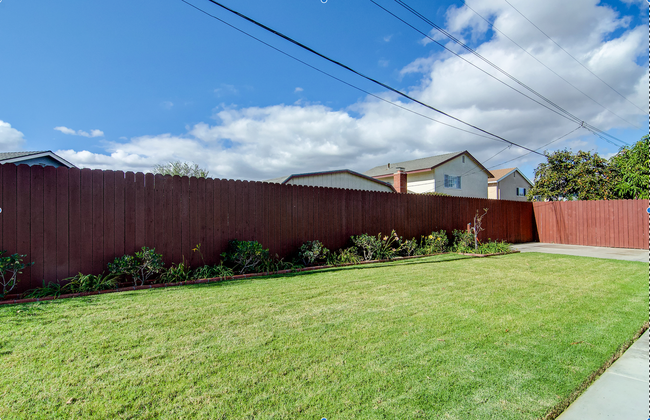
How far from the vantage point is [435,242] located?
34.9ft

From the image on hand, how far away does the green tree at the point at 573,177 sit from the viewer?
17.8m

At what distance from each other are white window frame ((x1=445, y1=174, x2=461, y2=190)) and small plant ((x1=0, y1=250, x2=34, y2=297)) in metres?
24.4

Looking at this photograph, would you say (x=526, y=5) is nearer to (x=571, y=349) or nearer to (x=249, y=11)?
(x=249, y=11)

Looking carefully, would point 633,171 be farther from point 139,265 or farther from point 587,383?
point 139,265

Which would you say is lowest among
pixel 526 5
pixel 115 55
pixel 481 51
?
pixel 115 55

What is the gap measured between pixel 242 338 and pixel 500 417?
2.16 meters

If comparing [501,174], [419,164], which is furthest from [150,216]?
[501,174]

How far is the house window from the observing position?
2452cm

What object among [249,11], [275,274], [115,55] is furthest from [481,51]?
[115,55]

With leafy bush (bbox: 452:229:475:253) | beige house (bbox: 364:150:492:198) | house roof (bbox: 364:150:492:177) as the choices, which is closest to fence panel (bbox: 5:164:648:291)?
leafy bush (bbox: 452:229:475:253)

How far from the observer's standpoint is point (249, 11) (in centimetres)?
558

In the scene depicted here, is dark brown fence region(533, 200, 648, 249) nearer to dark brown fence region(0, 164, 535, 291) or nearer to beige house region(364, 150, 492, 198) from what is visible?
beige house region(364, 150, 492, 198)

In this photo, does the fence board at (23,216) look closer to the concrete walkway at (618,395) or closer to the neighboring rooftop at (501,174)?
the concrete walkway at (618,395)

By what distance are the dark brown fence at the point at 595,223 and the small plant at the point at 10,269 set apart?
18.7 metres
